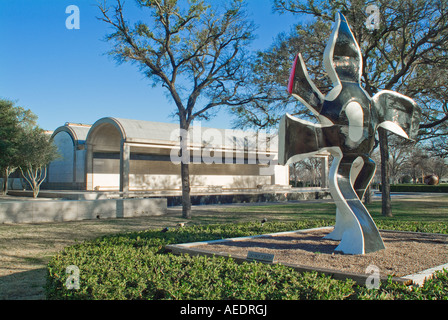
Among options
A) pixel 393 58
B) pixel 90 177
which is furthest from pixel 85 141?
pixel 393 58

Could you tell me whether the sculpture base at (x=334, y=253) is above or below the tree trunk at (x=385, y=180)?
below

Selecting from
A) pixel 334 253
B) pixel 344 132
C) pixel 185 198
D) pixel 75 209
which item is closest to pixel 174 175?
pixel 185 198

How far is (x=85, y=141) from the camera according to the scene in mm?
33344

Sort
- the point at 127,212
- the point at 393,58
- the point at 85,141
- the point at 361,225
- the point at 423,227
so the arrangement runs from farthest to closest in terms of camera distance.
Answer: the point at 85,141, the point at 393,58, the point at 127,212, the point at 423,227, the point at 361,225

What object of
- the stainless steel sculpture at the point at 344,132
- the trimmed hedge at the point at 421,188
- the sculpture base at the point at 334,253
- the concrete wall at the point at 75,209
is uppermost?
the stainless steel sculpture at the point at 344,132

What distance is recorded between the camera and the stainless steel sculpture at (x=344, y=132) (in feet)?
24.8

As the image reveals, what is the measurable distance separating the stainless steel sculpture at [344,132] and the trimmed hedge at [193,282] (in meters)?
2.36

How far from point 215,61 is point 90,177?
70.9ft

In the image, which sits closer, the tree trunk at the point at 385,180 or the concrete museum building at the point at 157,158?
the tree trunk at the point at 385,180

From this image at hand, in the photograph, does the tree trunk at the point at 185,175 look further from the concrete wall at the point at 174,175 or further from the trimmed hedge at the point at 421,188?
the trimmed hedge at the point at 421,188

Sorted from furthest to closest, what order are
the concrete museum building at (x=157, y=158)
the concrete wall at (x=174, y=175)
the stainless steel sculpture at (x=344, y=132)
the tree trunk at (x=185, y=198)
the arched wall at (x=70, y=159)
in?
the concrete wall at (x=174, y=175), the arched wall at (x=70, y=159), the concrete museum building at (x=157, y=158), the tree trunk at (x=185, y=198), the stainless steel sculpture at (x=344, y=132)

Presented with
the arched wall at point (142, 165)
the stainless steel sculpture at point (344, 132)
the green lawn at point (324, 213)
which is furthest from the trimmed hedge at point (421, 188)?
the stainless steel sculpture at point (344, 132)
